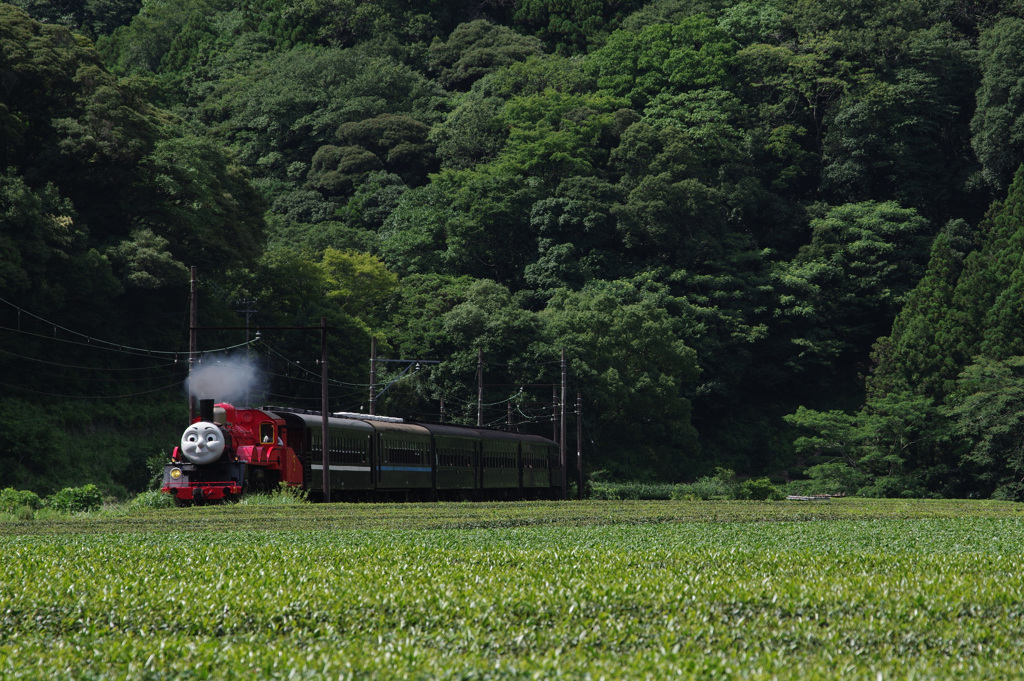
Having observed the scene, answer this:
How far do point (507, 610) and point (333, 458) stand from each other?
79.4 feet

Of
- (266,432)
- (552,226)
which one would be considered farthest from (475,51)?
(266,432)

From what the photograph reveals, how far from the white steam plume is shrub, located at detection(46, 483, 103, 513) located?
13.1 meters

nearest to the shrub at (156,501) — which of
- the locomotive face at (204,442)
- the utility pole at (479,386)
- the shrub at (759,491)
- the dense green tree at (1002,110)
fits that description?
the locomotive face at (204,442)

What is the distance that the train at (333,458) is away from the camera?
29672 millimetres

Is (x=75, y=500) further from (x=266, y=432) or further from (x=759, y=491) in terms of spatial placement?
(x=759, y=491)

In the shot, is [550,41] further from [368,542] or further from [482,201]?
[368,542]

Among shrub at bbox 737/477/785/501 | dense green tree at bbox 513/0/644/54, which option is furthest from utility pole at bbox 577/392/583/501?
dense green tree at bbox 513/0/644/54

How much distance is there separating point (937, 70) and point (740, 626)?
71846 millimetres

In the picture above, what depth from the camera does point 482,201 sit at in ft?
228

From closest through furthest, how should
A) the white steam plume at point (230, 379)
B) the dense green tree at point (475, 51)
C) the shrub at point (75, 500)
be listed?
the shrub at point (75, 500), the white steam plume at point (230, 379), the dense green tree at point (475, 51)

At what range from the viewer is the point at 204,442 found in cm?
2916

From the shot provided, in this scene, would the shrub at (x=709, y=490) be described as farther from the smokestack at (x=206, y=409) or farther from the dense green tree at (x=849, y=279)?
the smokestack at (x=206, y=409)

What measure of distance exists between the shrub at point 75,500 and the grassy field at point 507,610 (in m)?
13.9

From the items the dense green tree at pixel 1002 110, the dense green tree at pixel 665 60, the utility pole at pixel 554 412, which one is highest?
the dense green tree at pixel 665 60
